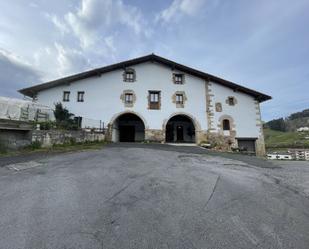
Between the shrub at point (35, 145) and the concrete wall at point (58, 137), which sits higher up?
the concrete wall at point (58, 137)

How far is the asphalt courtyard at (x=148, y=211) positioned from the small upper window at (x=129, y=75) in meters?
13.7

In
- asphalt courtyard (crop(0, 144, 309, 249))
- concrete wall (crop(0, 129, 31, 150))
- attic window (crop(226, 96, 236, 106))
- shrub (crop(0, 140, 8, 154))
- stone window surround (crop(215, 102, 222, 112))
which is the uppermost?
attic window (crop(226, 96, 236, 106))

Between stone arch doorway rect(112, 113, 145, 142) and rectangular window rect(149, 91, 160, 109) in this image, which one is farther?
stone arch doorway rect(112, 113, 145, 142)

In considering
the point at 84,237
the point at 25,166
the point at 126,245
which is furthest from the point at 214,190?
the point at 25,166

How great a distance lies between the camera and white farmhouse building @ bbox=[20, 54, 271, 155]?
17.1 meters

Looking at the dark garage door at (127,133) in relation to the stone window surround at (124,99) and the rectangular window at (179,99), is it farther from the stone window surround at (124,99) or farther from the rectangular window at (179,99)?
the rectangular window at (179,99)

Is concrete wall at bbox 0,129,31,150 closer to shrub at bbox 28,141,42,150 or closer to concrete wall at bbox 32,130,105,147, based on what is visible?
shrub at bbox 28,141,42,150

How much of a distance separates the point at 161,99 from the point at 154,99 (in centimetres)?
67

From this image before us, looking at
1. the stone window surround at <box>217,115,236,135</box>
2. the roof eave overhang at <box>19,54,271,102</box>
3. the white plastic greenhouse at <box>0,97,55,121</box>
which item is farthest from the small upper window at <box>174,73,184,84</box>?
the white plastic greenhouse at <box>0,97,55,121</box>

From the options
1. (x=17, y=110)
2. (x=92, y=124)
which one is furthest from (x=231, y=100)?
(x=17, y=110)

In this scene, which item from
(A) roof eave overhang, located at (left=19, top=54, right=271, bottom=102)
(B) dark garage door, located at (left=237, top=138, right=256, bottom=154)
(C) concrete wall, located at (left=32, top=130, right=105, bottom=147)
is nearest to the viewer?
(C) concrete wall, located at (left=32, top=130, right=105, bottom=147)

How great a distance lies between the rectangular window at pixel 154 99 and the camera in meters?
17.3

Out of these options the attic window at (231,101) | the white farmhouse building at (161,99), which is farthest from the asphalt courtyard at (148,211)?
the attic window at (231,101)

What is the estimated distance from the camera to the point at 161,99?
17469 mm
